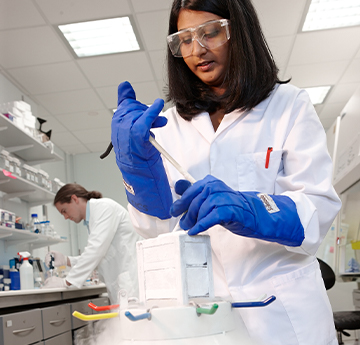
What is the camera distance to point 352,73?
5.05 meters

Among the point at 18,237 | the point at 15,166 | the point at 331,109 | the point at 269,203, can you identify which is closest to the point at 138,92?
the point at 15,166

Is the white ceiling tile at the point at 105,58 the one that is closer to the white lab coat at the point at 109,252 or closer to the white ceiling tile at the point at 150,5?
the white ceiling tile at the point at 150,5

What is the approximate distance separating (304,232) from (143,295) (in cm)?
33

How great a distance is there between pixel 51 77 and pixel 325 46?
2.96 metres

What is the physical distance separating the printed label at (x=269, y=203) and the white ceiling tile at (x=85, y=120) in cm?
506

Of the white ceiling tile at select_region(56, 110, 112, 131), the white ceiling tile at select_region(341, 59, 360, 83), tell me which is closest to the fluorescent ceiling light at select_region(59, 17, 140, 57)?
the white ceiling tile at select_region(56, 110, 112, 131)

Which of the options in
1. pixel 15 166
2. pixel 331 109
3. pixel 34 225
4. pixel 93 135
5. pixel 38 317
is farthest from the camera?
pixel 93 135

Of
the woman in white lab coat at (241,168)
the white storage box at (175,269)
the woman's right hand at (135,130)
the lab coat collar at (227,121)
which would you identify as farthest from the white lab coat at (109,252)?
the white storage box at (175,269)

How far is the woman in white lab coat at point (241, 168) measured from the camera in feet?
2.46

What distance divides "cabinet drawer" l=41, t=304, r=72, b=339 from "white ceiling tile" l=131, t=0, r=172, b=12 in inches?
98.5

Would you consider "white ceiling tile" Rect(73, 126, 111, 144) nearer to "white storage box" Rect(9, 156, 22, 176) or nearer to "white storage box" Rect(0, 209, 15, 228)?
"white storage box" Rect(9, 156, 22, 176)

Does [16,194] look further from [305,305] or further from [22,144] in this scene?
[305,305]

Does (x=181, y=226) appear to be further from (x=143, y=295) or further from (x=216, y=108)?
(x=216, y=108)

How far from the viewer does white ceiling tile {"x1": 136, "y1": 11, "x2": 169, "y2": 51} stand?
3.64 m
